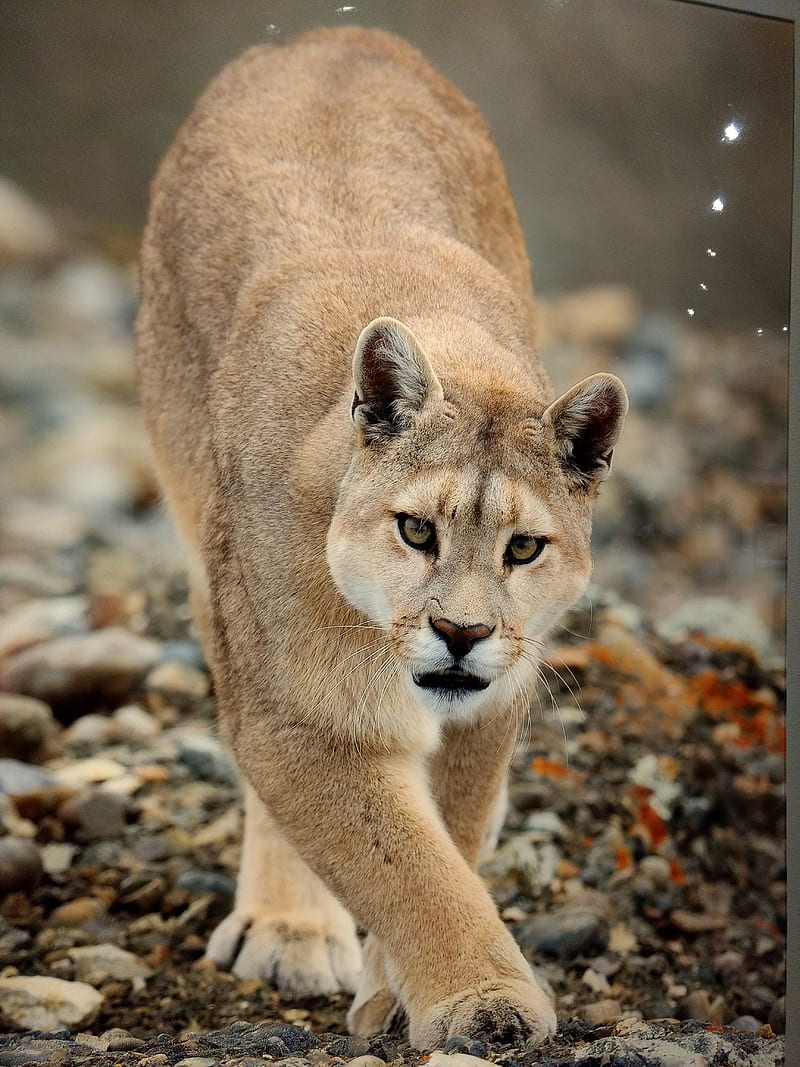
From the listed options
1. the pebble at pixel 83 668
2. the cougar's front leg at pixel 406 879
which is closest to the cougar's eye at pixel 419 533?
the cougar's front leg at pixel 406 879

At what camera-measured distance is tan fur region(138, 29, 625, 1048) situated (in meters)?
2.26

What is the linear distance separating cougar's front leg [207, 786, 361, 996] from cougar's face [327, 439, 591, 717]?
0.81 metres

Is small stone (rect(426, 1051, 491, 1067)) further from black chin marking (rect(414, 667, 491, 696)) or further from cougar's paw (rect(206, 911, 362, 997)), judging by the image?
cougar's paw (rect(206, 911, 362, 997))

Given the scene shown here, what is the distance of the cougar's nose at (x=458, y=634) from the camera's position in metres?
2.12

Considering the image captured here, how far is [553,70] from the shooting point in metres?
3.10

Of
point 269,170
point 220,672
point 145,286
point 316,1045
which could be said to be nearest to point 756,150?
point 269,170

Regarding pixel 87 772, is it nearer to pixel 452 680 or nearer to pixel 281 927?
pixel 281 927

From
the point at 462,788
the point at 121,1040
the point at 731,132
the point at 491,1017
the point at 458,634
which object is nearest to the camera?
the point at 458,634

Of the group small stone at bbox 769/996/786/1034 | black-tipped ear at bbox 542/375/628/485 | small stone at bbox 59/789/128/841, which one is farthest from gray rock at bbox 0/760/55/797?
small stone at bbox 769/996/786/1034

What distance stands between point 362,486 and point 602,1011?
5.00ft

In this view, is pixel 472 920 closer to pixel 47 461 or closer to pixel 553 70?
pixel 47 461

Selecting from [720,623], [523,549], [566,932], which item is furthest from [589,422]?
[566,932]

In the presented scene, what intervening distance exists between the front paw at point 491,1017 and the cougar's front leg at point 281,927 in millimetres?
636

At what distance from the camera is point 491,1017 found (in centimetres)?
222
